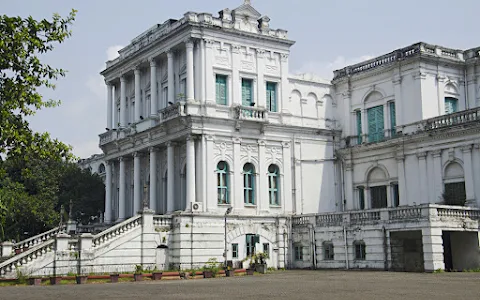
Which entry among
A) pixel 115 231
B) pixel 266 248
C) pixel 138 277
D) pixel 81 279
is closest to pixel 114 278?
pixel 138 277

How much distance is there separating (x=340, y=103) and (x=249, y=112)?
8.93 m

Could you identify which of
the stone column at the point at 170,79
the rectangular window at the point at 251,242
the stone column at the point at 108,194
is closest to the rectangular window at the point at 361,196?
the rectangular window at the point at 251,242

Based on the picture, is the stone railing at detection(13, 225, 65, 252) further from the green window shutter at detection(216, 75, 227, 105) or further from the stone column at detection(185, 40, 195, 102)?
the green window shutter at detection(216, 75, 227, 105)

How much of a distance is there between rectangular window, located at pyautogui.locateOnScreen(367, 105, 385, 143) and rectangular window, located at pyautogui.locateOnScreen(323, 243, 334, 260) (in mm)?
9351

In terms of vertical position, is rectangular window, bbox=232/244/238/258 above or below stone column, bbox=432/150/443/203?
below

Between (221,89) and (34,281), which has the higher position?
(221,89)

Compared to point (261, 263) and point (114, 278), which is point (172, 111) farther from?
point (114, 278)

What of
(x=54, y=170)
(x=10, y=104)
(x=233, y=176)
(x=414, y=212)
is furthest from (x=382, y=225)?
(x=54, y=170)

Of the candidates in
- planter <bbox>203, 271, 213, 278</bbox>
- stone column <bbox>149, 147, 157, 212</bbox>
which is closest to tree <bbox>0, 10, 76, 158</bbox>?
planter <bbox>203, 271, 213, 278</bbox>

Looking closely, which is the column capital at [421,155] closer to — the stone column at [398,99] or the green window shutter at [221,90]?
the stone column at [398,99]

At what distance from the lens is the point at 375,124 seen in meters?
47.9

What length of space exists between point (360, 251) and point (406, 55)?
14.1 metres

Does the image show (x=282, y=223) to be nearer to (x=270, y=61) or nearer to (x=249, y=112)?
(x=249, y=112)

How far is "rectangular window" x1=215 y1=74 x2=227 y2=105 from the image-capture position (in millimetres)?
44531
